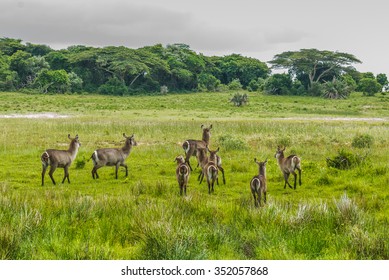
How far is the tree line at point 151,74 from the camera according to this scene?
69.5 metres

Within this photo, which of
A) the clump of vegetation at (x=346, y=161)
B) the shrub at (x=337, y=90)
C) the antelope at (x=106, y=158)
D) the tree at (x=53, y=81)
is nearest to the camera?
the antelope at (x=106, y=158)

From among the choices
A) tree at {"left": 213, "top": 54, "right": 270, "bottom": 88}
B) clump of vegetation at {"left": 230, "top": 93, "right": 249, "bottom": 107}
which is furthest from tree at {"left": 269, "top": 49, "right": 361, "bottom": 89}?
clump of vegetation at {"left": 230, "top": 93, "right": 249, "bottom": 107}

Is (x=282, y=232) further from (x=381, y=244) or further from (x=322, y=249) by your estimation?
(x=381, y=244)

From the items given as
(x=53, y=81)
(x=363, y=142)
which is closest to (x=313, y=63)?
(x=53, y=81)

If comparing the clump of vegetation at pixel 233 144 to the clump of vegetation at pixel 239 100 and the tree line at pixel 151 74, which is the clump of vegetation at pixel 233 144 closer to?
the clump of vegetation at pixel 239 100

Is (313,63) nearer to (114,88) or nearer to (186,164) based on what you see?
(114,88)

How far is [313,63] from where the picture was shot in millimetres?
75875

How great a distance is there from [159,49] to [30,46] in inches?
1130

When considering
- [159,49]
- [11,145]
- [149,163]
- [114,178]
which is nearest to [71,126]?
[11,145]

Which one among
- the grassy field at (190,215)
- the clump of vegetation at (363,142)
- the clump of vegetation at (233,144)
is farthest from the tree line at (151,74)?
the grassy field at (190,215)

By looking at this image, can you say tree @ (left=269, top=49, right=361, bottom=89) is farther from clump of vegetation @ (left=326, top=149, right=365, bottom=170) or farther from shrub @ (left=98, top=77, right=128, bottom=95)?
clump of vegetation @ (left=326, top=149, right=365, bottom=170)

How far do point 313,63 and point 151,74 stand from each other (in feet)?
92.5

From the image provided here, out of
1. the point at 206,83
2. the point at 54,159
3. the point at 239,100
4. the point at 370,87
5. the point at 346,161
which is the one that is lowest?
the point at 346,161

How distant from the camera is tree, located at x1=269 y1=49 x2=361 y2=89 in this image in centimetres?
7431
